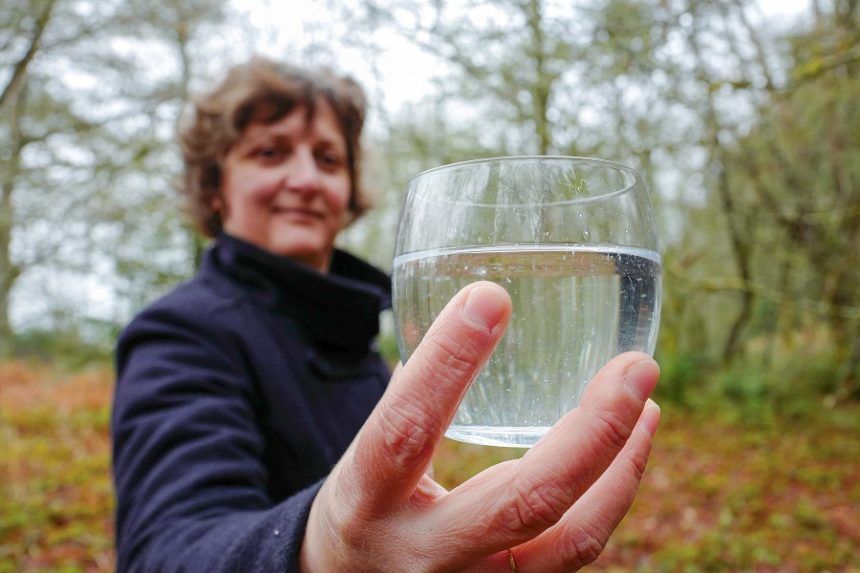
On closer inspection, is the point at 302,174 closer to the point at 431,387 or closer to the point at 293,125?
the point at 293,125

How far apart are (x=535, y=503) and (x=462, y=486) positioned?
4.5 inches

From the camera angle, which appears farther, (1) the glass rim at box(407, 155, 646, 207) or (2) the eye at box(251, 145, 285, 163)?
(2) the eye at box(251, 145, 285, 163)

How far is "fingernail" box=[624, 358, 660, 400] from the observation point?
796mm

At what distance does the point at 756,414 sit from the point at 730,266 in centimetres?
418

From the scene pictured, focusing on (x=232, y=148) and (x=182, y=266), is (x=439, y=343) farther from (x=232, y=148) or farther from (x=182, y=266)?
(x=182, y=266)

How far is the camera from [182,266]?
947 cm

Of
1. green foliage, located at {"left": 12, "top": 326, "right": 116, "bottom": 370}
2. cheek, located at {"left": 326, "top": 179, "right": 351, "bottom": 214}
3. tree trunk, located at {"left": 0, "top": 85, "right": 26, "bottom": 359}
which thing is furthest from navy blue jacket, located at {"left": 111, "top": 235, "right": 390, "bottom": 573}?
green foliage, located at {"left": 12, "top": 326, "right": 116, "bottom": 370}

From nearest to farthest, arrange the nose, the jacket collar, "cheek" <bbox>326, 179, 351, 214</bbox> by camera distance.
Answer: the jacket collar
the nose
"cheek" <bbox>326, 179, 351, 214</bbox>

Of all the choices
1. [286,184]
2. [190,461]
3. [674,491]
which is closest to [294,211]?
[286,184]

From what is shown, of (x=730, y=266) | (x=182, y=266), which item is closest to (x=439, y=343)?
(x=182, y=266)

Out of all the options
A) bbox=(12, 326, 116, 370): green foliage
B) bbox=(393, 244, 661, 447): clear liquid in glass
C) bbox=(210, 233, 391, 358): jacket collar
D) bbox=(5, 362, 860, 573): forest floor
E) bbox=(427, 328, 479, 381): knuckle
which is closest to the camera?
bbox=(427, 328, 479, 381): knuckle

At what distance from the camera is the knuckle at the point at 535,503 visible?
792mm

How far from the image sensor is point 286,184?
2.39 m

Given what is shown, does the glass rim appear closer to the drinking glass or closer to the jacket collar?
the drinking glass
